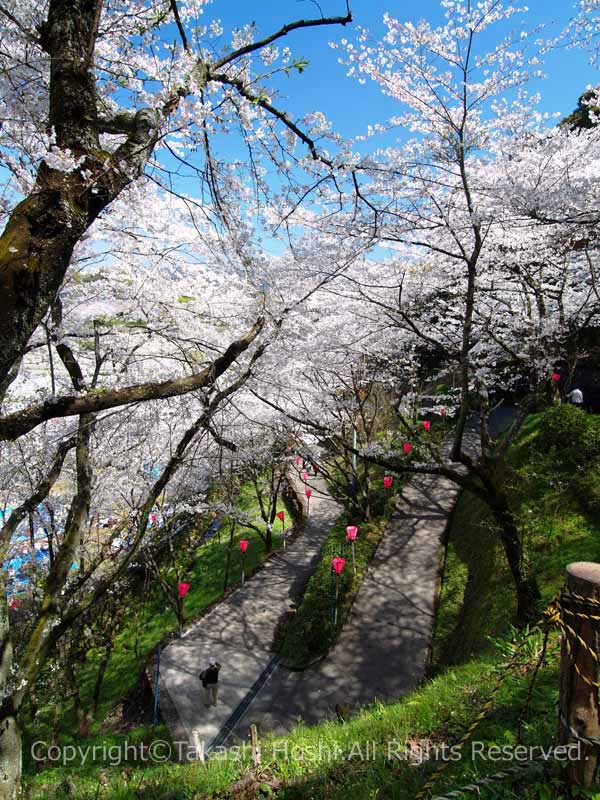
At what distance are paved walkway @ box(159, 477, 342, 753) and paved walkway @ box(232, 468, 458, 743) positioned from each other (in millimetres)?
588

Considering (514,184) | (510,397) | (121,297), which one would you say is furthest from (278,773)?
(510,397)

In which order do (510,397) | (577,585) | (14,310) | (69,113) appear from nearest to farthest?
(577,585) < (14,310) < (69,113) < (510,397)

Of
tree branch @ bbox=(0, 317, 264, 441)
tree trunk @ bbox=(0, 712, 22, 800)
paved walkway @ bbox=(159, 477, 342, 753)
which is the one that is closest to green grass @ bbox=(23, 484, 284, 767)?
paved walkway @ bbox=(159, 477, 342, 753)

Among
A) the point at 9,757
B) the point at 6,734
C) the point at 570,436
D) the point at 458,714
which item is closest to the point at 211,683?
the point at 9,757

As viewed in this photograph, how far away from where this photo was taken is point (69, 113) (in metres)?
2.30

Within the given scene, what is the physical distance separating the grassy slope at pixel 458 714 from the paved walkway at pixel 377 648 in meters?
0.61

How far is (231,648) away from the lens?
967 cm

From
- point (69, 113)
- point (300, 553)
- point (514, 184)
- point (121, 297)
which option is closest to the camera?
point (69, 113)

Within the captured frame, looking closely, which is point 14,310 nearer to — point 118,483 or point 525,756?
point 525,756

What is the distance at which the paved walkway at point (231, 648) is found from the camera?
25.3ft

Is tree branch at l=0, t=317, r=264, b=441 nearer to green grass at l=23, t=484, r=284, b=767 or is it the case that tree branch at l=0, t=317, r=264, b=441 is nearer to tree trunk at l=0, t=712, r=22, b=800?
tree trunk at l=0, t=712, r=22, b=800

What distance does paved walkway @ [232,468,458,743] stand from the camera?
7.37 meters

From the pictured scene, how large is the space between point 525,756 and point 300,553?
11714mm

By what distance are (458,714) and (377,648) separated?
17.0 feet
